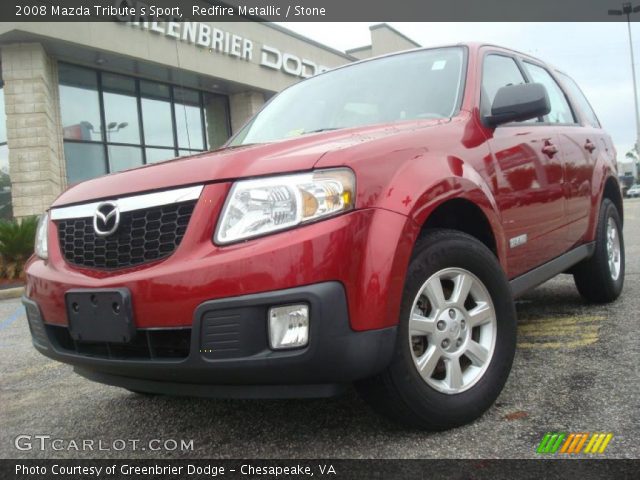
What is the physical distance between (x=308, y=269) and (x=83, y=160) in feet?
44.5

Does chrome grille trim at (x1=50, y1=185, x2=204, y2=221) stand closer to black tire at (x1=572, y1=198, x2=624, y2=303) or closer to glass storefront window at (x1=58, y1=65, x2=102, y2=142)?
black tire at (x1=572, y1=198, x2=624, y2=303)

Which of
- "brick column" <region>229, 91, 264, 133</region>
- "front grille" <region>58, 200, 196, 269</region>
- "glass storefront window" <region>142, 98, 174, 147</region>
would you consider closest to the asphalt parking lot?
"front grille" <region>58, 200, 196, 269</region>

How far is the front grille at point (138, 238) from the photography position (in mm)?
1949

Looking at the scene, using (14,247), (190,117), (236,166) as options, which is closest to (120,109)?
(190,117)

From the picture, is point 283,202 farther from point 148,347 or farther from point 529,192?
point 529,192

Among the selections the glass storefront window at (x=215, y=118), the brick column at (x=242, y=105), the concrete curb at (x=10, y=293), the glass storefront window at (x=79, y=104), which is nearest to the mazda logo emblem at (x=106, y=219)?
the concrete curb at (x=10, y=293)

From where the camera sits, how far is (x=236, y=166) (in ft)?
6.44

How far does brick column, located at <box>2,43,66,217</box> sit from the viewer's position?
40.0 ft

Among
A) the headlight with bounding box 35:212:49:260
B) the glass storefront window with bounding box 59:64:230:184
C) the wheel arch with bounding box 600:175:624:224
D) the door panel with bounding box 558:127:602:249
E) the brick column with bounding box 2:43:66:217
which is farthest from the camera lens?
the glass storefront window with bounding box 59:64:230:184

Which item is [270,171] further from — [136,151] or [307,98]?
[136,151]

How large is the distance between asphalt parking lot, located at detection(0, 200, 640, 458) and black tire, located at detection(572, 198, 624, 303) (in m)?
0.42

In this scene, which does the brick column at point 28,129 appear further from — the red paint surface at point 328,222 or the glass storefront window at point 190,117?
the red paint surface at point 328,222

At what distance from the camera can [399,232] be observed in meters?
1.93

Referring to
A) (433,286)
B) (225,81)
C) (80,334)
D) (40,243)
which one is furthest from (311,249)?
(225,81)
